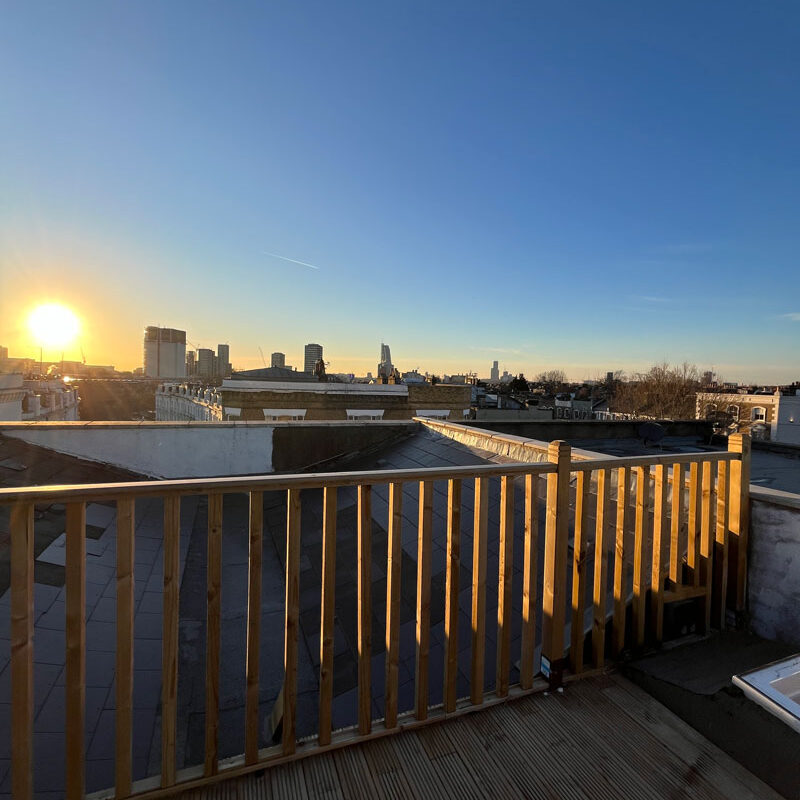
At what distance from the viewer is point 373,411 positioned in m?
17.9

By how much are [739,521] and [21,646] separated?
3825 mm

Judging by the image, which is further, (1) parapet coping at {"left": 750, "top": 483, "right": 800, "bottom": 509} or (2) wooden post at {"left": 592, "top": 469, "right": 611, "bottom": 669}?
(1) parapet coping at {"left": 750, "top": 483, "right": 800, "bottom": 509}

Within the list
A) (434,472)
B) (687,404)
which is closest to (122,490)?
(434,472)

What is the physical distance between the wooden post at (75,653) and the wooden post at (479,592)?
5.20 feet

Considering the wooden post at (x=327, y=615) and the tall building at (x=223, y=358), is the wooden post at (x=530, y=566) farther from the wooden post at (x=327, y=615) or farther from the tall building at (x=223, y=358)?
the tall building at (x=223, y=358)

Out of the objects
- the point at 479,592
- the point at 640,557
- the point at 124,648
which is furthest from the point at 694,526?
the point at 124,648

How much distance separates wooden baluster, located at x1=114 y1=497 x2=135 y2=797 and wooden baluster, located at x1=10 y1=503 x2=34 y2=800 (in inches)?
9.7

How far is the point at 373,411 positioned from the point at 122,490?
646 inches

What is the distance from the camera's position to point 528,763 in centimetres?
190

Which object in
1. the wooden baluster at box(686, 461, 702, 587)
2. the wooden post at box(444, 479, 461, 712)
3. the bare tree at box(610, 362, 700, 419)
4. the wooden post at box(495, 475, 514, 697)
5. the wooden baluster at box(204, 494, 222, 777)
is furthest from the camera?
the bare tree at box(610, 362, 700, 419)

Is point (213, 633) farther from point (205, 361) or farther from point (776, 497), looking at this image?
point (205, 361)

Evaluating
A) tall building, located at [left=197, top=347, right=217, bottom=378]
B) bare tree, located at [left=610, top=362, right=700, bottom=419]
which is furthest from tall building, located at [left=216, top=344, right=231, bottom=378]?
bare tree, located at [left=610, top=362, right=700, bottom=419]

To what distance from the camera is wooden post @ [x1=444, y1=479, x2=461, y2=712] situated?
202 centimetres

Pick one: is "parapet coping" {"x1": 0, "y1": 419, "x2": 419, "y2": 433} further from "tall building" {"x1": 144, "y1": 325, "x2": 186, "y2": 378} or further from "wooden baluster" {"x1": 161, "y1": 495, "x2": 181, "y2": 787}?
"tall building" {"x1": 144, "y1": 325, "x2": 186, "y2": 378}
